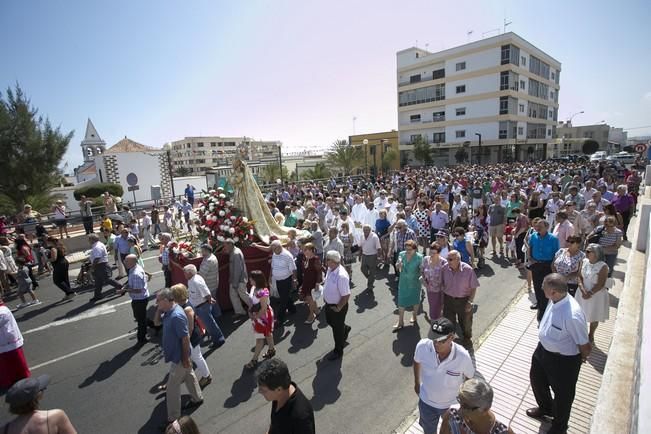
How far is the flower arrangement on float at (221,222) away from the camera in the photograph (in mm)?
7512

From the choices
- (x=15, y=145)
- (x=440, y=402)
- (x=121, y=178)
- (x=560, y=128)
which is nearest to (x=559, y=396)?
(x=440, y=402)

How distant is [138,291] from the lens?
623cm

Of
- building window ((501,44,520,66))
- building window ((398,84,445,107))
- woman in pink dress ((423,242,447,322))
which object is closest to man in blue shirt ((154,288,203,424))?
woman in pink dress ((423,242,447,322))

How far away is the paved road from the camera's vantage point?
4.41 metres

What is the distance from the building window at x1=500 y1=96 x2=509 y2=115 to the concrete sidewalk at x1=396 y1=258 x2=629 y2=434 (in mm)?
42683

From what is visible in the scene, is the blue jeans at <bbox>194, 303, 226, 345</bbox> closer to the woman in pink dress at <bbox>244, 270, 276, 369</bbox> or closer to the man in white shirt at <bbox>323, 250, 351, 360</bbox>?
the woman in pink dress at <bbox>244, 270, 276, 369</bbox>

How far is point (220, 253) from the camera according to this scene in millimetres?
7445

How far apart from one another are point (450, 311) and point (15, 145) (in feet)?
80.5

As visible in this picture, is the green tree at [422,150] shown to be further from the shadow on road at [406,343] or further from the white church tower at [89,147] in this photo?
the white church tower at [89,147]

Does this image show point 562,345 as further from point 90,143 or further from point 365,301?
point 90,143

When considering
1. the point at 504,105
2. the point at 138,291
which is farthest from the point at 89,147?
the point at 138,291

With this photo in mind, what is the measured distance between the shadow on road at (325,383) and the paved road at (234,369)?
14 mm

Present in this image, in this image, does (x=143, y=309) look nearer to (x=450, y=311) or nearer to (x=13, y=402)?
(x=13, y=402)

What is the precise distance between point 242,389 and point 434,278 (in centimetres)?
333
